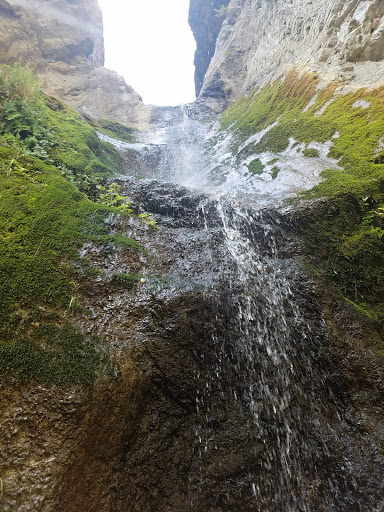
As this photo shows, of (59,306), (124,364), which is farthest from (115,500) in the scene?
(59,306)

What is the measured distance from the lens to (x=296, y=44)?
38.7ft

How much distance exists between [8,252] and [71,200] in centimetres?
165

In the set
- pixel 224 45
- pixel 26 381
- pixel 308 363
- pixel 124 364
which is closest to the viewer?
pixel 26 381

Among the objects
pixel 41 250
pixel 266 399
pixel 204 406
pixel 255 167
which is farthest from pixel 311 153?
pixel 41 250

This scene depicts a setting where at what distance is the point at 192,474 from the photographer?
317 centimetres

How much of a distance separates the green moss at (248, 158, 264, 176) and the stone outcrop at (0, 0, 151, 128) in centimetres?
1249

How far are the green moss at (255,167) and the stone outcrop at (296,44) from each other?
332 centimetres

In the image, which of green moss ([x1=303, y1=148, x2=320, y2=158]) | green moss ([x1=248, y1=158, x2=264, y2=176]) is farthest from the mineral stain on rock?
green moss ([x1=248, y1=158, x2=264, y2=176])

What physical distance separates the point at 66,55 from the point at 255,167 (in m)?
20.5

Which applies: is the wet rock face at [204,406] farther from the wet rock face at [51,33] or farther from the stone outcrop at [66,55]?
the wet rock face at [51,33]

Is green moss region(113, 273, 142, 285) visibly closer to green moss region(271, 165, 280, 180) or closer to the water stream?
the water stream

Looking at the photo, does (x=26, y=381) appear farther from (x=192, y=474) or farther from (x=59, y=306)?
(x=192, y=474)

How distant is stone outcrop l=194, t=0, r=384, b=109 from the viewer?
25.5ft

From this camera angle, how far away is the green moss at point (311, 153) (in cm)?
709
